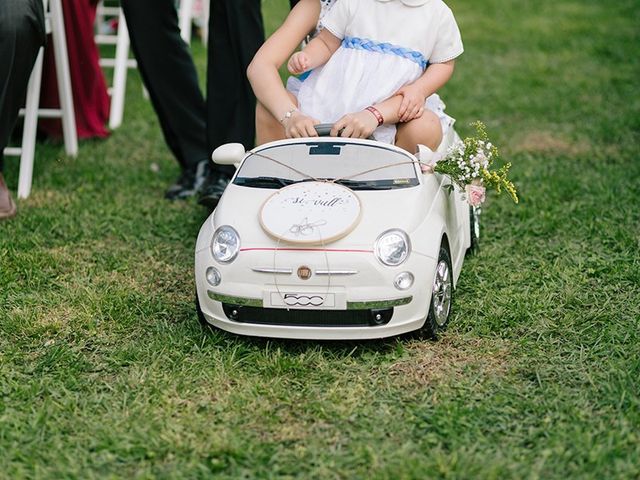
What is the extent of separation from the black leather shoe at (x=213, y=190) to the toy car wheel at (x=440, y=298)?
130 cm

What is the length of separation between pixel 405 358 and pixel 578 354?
0.53m

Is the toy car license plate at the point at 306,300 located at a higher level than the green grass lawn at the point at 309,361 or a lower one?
higher

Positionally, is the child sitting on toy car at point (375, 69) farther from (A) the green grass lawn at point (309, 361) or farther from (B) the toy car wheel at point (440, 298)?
(A) the green grass lawn at point (309, 361)

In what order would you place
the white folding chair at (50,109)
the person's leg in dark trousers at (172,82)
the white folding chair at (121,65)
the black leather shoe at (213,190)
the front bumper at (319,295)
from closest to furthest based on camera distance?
the front bumper at (319,295) < the black leather shoe at (213,190) < the person's leg in dark trousers at (172,82) < the white folding chair at (50,109) < the white folding chair at (121,65)

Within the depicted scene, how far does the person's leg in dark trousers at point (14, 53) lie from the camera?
3.98 metres

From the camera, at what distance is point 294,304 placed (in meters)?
2.82

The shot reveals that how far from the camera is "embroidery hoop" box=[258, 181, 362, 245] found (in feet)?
9.17

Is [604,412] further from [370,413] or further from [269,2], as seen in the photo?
[269,2]

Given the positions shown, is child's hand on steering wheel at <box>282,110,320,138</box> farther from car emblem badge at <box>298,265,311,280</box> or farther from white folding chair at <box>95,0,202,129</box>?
white folding chair at <box>95,0,202,129</box>

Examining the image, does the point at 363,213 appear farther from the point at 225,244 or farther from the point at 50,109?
the point at 50,109

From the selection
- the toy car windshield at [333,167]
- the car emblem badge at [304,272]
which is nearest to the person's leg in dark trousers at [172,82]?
the toy car windshield at [333,167]

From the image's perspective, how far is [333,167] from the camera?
3031 mm

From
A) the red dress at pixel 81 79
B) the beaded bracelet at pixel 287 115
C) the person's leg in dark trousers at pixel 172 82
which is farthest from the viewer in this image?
the red dress at pixel 81 79

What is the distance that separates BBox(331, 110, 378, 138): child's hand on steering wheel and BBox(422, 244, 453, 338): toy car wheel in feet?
1.49
